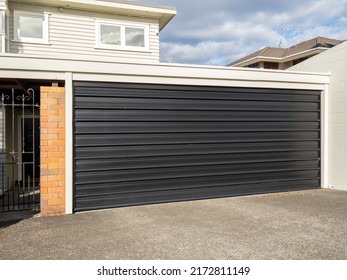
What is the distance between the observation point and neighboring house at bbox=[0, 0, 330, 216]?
5.89 meters

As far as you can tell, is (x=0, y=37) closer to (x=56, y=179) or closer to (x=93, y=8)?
(x=93, y=8)

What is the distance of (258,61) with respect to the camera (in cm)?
2553

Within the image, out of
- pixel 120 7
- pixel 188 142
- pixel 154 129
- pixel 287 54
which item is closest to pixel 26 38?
pixel 120 7

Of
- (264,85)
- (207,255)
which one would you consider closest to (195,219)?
(207,255)

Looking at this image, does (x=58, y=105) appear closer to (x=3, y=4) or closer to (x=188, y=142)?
(x=188, y=142)

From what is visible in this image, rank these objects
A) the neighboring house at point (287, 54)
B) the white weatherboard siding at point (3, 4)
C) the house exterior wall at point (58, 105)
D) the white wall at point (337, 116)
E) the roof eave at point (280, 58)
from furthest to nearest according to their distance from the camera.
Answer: the neighboring house at point (287, 54)
the roof eave at point (280, 58)
the white weatherboard siding at point (3, 4)
the white wall at point (337, 116)
the house exterior wall at point (58, 105)

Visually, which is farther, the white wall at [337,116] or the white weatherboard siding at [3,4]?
the white weatherboard siding at [3,4]

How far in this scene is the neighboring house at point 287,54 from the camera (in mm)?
22322

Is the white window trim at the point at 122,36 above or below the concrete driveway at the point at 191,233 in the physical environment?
above

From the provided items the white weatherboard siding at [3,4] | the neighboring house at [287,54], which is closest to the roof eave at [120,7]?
the white weatherboard siding at [3,4]

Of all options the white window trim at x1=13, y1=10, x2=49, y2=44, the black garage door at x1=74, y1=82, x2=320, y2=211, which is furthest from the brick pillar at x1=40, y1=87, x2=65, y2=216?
the white window trim at x1=13, y1=10, x2=49, y2=44

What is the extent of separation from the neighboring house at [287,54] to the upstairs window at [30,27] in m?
18.1

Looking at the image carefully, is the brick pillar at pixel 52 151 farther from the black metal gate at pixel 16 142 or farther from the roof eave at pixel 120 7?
the roof eave at pixel 120 7

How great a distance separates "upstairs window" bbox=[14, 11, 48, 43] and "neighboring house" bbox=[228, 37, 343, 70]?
1812 cm
